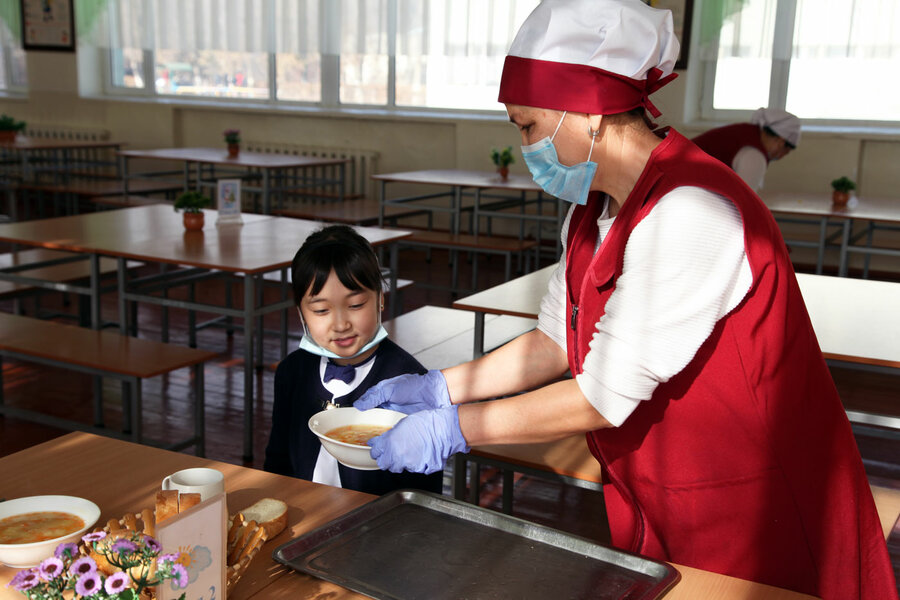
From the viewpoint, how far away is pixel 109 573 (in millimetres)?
860

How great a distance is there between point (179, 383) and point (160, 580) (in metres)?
3.40

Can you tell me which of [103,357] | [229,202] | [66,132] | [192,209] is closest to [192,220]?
[192,209]

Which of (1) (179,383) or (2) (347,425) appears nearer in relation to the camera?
(2) (347,425)

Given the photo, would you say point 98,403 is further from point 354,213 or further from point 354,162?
point 354,162

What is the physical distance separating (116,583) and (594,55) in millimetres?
855

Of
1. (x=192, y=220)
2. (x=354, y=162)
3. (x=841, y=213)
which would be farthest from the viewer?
(x=354, y=162)

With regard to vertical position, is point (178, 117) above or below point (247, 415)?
above

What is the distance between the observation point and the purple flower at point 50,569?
31.9 inches

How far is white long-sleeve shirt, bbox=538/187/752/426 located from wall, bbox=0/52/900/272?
5880 mm

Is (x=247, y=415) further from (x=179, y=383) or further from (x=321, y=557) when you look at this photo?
(x=321, y=557)

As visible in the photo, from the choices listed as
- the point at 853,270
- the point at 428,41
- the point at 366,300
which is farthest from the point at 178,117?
the point at 366,300

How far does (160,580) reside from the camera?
31.9 inches

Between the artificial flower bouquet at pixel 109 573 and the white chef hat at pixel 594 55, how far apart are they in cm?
Result: 76

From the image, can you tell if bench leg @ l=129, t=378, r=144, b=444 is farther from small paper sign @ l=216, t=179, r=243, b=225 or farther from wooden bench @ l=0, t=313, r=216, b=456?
small paper sign @ l=216, t=179, r=243, b=225
